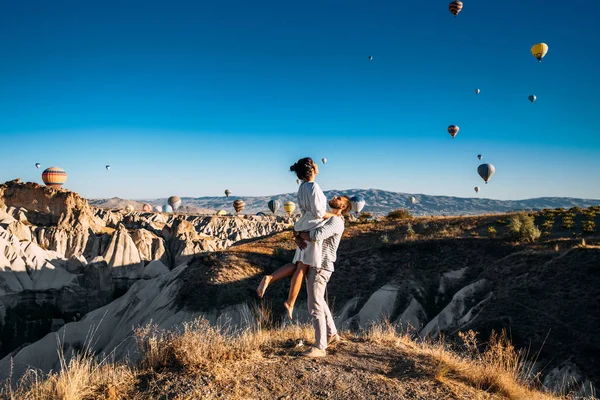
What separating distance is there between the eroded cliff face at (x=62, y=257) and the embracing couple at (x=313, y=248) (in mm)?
22993

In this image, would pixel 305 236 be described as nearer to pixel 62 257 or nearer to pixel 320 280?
pixel 320 280

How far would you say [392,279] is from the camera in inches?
793

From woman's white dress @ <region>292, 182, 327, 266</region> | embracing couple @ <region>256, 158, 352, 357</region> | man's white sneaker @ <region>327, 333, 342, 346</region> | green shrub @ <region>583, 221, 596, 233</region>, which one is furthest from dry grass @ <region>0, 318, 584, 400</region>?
green shrub @ <region>583, 221, 596, 233</region>

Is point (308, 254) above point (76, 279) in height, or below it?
above

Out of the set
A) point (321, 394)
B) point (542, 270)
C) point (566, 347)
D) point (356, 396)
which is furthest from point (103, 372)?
point (542, 270)

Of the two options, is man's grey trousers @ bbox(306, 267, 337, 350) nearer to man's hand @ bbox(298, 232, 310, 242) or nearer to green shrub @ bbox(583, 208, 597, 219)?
man's hand @ bbox(298, 232, 310, 242)

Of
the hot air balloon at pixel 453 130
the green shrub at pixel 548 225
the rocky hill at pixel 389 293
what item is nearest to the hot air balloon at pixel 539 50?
the hot air balloon at pixel 453 130

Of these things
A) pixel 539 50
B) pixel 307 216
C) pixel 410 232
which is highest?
pixel 539 50

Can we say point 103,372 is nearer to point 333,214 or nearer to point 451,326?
point 333,214

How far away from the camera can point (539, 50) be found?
38.7 metres

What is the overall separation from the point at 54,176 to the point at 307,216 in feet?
312

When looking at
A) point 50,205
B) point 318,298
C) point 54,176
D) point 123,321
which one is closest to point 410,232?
point 123,321

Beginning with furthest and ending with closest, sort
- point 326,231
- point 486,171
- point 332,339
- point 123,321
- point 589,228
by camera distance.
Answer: point 486,171, point 123,321, point 589,228, point 332,339, point 326,231

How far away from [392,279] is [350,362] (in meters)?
15.5
